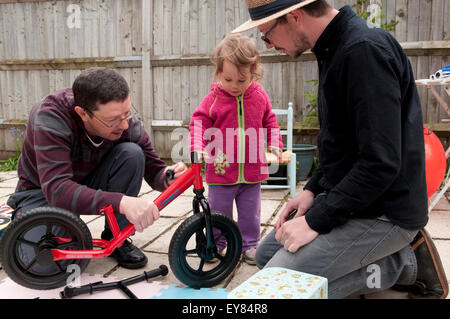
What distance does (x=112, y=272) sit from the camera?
2.13m

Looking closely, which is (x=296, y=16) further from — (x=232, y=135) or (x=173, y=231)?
(x=173, y=231)

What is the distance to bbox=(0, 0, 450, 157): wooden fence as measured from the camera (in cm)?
426

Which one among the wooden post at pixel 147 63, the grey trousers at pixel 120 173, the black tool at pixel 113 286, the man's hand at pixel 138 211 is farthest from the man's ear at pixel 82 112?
the wooden post at pixel 147 63

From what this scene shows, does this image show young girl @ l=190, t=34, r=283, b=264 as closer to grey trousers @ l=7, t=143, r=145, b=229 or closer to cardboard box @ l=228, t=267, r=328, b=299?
grey trousers @ l=7, t=143, r=145, b=229

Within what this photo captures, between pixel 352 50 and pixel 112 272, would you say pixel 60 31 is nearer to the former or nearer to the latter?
pixel 112 272

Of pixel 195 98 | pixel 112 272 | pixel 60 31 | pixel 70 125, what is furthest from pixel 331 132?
pixel 60 31

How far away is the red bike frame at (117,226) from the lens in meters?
1.78

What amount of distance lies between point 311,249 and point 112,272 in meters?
1.17

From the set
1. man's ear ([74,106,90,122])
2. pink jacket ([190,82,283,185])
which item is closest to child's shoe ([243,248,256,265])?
pink jacket ([190,82,283,185])

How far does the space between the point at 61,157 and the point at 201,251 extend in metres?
0.78

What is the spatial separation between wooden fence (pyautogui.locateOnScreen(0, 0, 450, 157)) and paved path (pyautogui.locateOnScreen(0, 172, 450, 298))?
145 centimetres

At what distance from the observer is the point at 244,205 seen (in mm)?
2379

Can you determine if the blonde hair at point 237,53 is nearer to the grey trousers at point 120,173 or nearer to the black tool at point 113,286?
the grey trousers at point 120,173

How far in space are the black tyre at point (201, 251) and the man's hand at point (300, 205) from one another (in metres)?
0.25
